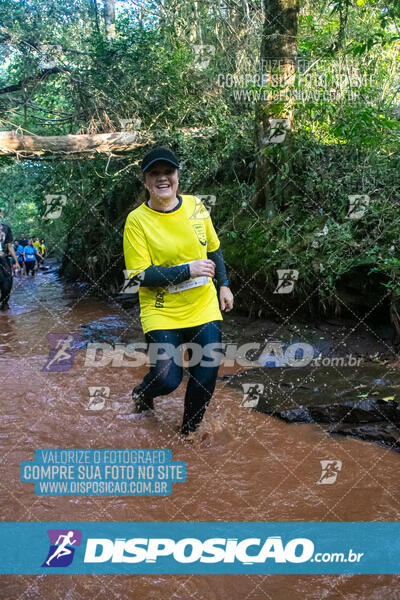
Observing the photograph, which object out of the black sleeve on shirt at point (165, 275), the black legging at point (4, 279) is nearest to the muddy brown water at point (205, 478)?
the black sleeve on shirt at point (165, 275)

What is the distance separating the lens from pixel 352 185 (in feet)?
22.8

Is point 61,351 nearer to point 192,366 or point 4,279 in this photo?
point 192,366

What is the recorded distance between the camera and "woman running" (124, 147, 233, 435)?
3.48 m

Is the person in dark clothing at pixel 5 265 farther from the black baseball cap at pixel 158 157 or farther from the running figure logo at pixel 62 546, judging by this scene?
the running figure logo at pixel 62 546

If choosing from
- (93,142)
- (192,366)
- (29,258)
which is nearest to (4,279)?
(93,142)

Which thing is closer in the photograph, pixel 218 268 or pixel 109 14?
pixel 218 268

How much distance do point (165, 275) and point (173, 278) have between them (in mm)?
57

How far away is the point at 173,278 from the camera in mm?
3451

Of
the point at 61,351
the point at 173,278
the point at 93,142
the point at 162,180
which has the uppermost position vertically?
the point at 162,180

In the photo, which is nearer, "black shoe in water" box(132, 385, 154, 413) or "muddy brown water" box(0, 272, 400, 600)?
"muddy brown water" box(0, 272, 400, 600)

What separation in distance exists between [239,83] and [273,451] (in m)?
8.42

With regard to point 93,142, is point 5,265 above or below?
below

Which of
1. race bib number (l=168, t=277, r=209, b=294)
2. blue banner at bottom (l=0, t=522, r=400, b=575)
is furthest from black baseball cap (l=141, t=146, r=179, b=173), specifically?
blue banner at bottom (l=0, t=522, r=400, b=575)

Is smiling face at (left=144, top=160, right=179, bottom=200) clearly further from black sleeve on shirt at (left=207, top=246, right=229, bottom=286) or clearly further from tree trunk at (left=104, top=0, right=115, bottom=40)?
tree trunk at (left=104, top=0, right=115, bottom=40)
